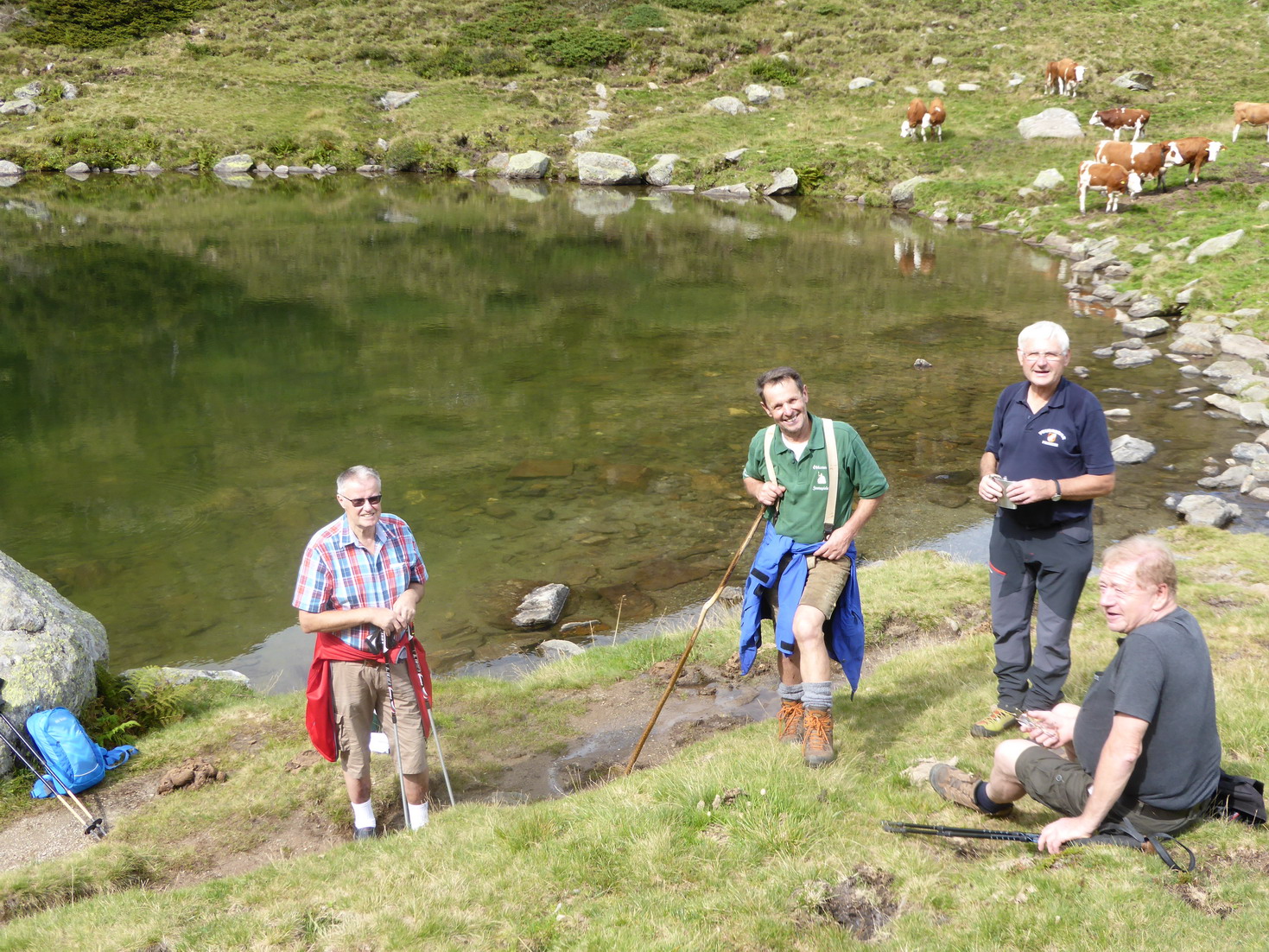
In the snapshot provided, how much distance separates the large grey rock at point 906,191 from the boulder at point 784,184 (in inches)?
233

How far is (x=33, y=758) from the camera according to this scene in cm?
812

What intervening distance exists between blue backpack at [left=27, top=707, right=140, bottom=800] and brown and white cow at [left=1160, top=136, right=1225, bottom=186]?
40929 mm

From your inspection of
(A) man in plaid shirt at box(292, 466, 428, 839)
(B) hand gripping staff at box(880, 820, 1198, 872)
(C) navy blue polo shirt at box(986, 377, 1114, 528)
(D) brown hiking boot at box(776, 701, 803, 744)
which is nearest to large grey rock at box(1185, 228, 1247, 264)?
(C) navy blue polo shirt at box(986, 377, 1114, 528)

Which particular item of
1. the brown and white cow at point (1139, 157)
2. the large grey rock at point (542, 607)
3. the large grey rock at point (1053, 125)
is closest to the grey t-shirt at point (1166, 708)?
the large grey rock at point (542, 607)

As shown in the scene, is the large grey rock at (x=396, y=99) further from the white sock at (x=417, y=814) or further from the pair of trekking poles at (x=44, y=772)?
the white sock at (x=417, y=814)

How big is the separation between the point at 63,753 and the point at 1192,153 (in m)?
41.2

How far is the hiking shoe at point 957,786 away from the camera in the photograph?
5890 mm

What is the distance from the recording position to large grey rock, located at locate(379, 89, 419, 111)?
68.6 metres

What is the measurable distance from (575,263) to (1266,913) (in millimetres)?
32747

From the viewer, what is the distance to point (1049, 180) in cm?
4166

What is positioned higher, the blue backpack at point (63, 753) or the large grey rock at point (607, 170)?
the large grey rock at point (607, 170)

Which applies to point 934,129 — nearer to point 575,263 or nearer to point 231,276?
point 575,263

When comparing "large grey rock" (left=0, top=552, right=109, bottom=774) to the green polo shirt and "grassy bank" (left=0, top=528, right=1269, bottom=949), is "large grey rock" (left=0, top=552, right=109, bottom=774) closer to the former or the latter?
"grassy bank" (left=0, top=528, right=1269, bottom=949)

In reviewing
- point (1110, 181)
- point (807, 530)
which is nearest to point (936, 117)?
point (1110, 181)
